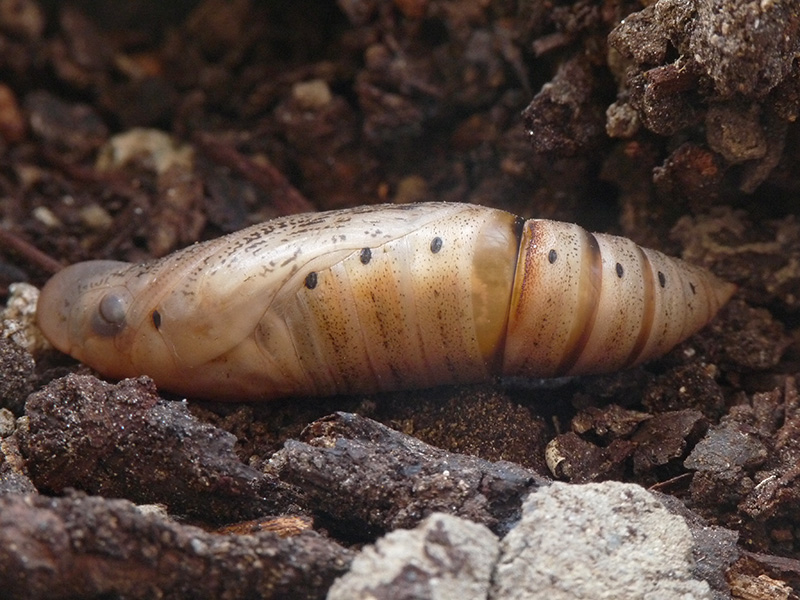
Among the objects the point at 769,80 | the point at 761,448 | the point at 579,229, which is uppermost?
the point at 769,80

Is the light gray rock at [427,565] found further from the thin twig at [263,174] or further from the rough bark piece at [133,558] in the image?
the thin twig at [263,174]

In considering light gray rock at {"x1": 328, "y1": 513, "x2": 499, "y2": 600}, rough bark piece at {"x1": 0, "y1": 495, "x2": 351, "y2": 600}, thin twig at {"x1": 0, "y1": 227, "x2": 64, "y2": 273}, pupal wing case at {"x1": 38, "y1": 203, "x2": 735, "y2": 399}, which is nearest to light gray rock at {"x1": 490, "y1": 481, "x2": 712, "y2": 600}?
light gray rock at {"x1": 328, "y1": 513, "x2": 499, "y2": 600}

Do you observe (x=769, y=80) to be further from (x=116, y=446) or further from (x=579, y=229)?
(x=116, y=446)

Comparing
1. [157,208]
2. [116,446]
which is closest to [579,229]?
[116,446]

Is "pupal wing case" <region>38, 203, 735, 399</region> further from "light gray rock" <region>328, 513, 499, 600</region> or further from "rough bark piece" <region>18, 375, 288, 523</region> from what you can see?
"light gray rock" <region>328, 513, 499, 600</region>

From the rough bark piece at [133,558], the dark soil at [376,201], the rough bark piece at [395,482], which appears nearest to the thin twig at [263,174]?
the dark soil at [376,201]

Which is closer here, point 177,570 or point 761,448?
point 177,570
